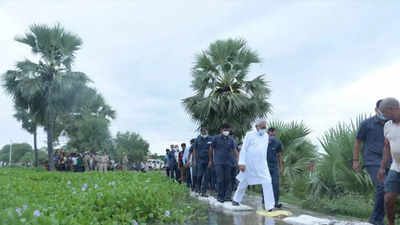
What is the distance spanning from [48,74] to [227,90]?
1255cm

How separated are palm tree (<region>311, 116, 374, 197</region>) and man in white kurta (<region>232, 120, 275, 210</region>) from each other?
1770 millimetres

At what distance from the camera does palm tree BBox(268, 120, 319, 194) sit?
13.0 metres

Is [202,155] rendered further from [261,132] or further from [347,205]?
[347,205]

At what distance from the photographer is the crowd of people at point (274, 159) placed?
17.5ft

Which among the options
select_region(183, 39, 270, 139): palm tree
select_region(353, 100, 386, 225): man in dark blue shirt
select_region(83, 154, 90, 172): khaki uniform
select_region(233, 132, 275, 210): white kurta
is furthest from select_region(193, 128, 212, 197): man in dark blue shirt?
select_region(83, 154, 90, 172): khaki uniform

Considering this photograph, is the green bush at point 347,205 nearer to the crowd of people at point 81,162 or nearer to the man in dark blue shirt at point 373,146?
the man in dark blue shirt at point 373,146

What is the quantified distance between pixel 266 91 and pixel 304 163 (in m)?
10.1

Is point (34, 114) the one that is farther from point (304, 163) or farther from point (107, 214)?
point (107, 214)

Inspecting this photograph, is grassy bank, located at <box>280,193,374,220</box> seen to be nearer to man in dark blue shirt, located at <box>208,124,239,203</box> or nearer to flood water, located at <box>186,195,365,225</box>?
flood water, located at <box>186,195,365,225</box>

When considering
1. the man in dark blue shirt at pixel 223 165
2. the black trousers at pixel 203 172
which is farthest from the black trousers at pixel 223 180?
the black trousers at pixel 203 172

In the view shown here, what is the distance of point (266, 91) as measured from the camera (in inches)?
897

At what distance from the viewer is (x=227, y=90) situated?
2309 centimetres

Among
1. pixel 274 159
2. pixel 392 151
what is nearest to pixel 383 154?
pixel 392 151

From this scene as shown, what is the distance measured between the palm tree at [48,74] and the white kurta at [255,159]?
21.6m
